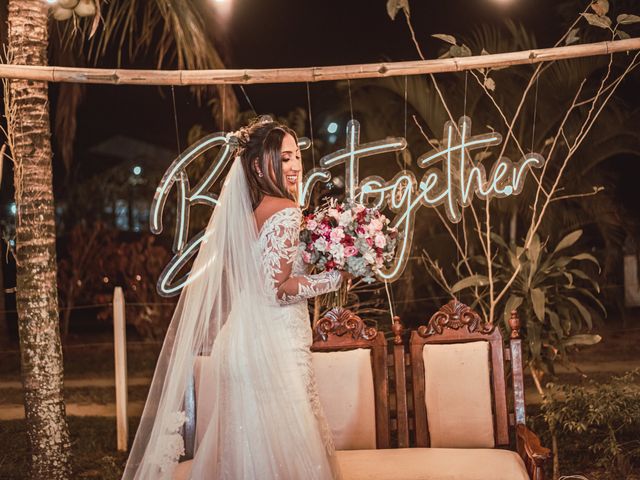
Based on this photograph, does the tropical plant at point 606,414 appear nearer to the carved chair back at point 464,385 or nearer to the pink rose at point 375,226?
the carved chair back at point 464,385

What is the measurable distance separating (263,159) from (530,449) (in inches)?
75.8

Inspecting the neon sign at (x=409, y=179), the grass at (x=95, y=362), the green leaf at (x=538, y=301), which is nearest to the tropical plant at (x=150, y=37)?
the neon sign at (x=409, y=179)

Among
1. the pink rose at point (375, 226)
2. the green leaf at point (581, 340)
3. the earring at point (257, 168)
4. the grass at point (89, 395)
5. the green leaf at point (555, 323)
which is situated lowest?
the grass at point (89, 395)

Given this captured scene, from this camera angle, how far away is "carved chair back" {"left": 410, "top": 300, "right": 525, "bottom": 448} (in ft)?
15.0

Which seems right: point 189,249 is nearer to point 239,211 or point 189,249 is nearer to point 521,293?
point 239,211

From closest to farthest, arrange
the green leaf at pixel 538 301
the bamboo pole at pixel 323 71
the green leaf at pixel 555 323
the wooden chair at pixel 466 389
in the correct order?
the wooden chair at pixel 466 389 → the bamboo pole at pixel 323 71 → the green leaf at pixel 538 301 → the green leaf at pixel 555 323

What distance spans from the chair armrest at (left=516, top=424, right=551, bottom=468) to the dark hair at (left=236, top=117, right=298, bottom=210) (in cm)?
170

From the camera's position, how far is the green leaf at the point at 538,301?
629 cm

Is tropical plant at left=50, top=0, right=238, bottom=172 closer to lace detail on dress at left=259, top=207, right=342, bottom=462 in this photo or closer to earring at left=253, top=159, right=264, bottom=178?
earring at left=253, top=159, right=264, bottom=178

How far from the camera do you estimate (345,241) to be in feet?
12.7

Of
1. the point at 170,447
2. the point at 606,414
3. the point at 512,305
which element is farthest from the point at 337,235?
the point at 512,305

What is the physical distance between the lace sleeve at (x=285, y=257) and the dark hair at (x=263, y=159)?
0.19 metres

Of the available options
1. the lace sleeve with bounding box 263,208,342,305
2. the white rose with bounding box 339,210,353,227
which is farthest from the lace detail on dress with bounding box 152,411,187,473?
the white rose with bounding box 339,210,353,227

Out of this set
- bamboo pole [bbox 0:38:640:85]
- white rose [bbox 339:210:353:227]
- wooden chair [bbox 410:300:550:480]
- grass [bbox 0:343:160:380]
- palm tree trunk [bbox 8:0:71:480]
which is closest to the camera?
white rose [bbox 339:210:353:227]
